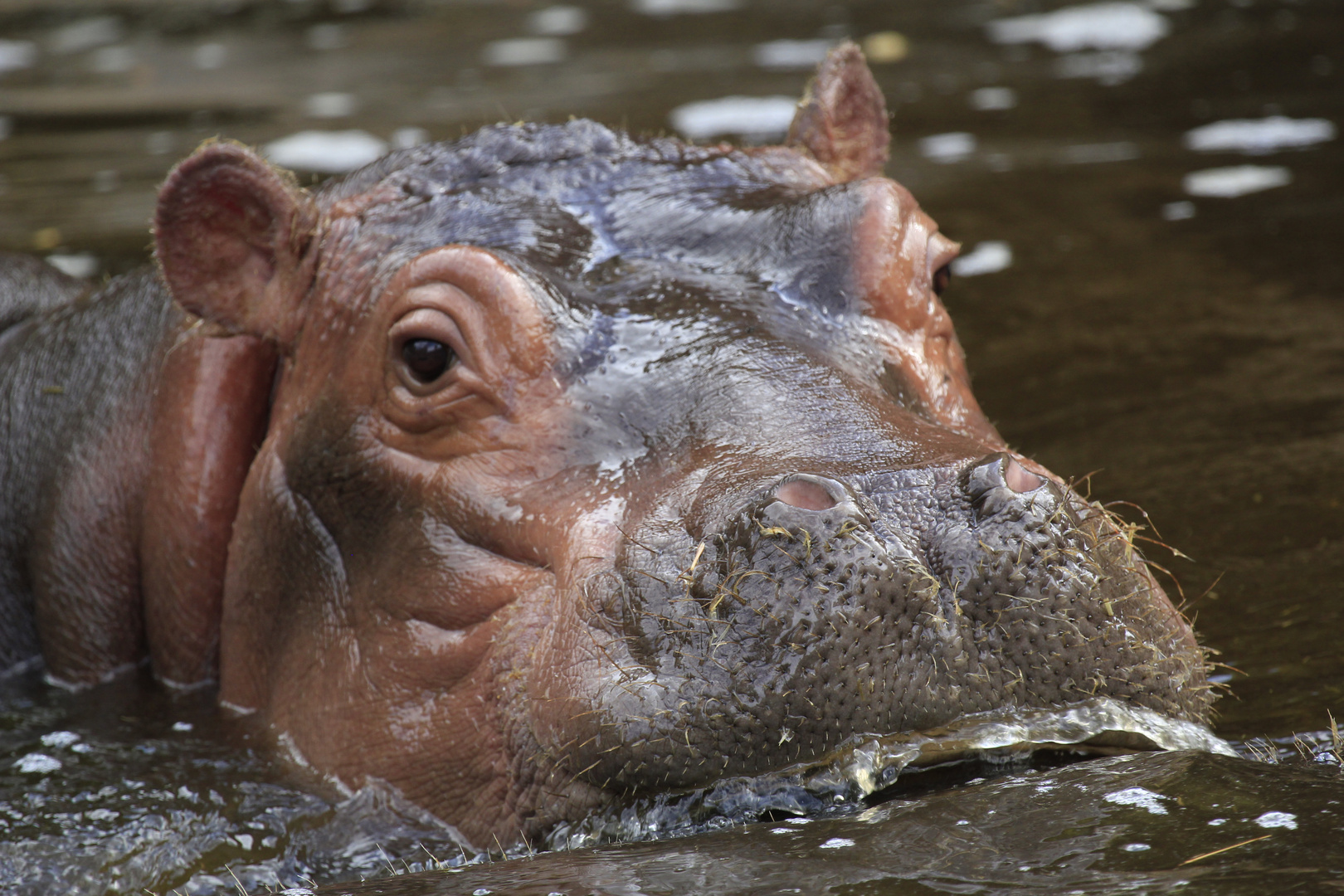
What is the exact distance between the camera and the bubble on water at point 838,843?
2355 millimetres

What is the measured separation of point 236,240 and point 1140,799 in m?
2.37

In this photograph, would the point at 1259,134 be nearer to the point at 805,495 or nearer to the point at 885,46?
the point at 885,46

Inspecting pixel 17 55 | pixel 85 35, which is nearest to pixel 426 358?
pixel 17 55

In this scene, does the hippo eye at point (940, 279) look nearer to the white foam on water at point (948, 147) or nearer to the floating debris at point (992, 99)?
the white foam on water at point (948, 147)

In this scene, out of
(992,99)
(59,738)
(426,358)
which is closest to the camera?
(426,358)

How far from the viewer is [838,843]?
237 centimetres

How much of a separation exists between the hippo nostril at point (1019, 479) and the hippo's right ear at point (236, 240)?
1.78 meters

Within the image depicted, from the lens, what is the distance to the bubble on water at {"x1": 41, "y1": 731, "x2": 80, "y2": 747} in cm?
375

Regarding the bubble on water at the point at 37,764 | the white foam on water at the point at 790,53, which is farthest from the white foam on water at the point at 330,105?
the bubble on water at the point at 37,764

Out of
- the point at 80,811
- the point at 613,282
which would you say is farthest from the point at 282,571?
the point at 613,282

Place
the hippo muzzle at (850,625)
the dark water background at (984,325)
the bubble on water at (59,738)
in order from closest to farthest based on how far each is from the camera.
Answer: the dark water background at (984,325) < the hippo muzzle at (850,625) < the bubble on water at (59,738)

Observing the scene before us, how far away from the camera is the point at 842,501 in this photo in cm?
253

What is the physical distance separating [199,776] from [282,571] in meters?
0.48

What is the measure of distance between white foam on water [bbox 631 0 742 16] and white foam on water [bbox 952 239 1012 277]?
654 cm
